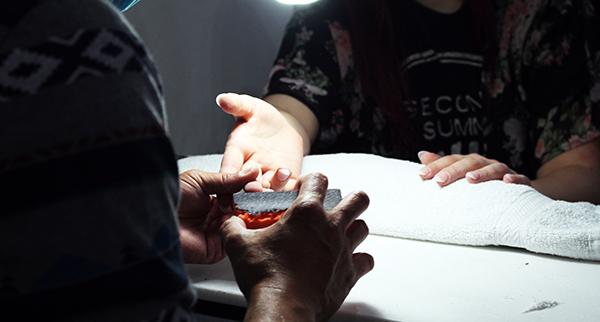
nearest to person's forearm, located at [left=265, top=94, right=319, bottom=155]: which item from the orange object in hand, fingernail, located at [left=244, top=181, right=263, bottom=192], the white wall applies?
the white wall

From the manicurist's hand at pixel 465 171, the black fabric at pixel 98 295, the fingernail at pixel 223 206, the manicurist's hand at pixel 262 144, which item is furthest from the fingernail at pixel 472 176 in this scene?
the black fabric at pixel 98 295

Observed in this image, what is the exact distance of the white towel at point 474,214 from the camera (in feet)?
3.10

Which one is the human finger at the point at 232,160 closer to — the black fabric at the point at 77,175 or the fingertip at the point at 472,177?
the fingertip at the point at 472,177

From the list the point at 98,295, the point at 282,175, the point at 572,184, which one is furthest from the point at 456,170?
the point at 98,295

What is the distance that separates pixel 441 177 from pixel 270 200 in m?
0.31

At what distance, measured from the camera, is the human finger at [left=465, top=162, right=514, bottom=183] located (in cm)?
112

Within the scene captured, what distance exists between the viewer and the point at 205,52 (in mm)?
1870

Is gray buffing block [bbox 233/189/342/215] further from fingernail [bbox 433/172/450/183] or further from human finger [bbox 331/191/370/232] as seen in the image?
fingernail [bbox 433/172/450/183]

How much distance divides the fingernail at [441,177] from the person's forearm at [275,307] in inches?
18.4

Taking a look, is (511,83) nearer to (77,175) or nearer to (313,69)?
(313,69)

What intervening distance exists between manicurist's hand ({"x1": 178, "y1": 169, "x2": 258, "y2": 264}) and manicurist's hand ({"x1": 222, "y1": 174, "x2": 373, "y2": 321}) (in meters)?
0.13

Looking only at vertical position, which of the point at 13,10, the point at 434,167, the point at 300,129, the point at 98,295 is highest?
the point at 13,10

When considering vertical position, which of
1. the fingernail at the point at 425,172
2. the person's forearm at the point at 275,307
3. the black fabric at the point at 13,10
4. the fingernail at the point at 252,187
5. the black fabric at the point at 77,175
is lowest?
the fingernail at the point at 252,187

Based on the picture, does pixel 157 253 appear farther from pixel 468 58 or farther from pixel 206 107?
pixel 206 107
